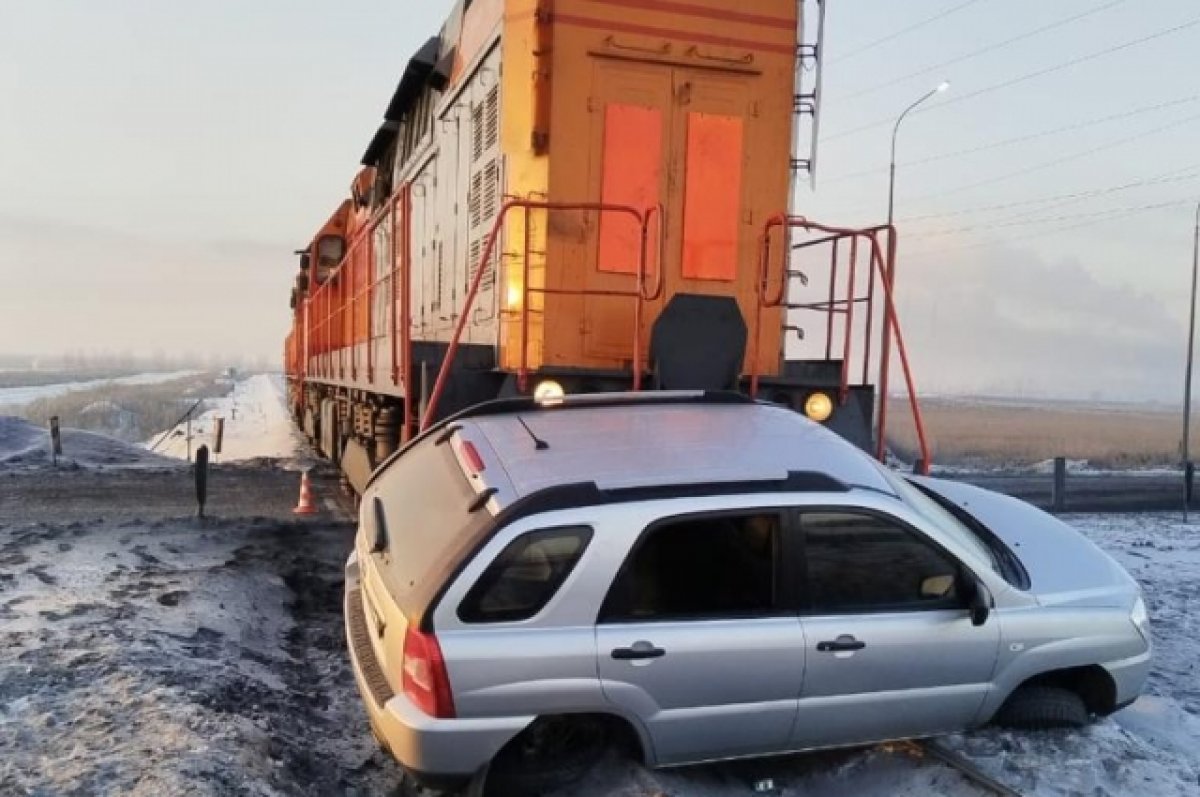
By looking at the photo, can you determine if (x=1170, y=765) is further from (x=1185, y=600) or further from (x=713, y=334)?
(x=1185, y=600)

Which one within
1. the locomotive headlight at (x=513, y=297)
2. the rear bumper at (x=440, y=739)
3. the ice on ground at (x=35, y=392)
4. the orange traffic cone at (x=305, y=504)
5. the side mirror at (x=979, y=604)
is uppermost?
the locomotive headlight at (x=513, y=297)

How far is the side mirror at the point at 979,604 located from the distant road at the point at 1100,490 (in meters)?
12.7

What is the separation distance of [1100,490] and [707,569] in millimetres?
18981

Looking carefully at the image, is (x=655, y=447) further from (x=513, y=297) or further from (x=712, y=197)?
(x=712, y=197)

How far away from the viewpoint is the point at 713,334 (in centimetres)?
627

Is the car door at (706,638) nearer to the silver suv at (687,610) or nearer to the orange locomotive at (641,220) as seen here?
the silver suv at (687,610)

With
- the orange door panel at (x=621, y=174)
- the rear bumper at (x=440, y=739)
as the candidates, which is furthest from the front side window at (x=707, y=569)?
the orange door panel at (x=621, y=174)

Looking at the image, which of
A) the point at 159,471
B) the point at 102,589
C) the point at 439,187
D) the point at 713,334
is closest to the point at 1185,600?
the point at 713,334

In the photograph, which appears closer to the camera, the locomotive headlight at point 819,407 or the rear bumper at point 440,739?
the rear bumper at point 440,739

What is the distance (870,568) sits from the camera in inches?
163

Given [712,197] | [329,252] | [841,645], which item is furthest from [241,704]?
[329,252]

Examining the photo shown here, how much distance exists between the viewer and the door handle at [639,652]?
367 centimetres

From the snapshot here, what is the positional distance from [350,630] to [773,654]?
2121 mm

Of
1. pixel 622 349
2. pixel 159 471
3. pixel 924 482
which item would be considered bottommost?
pixel 159 471
